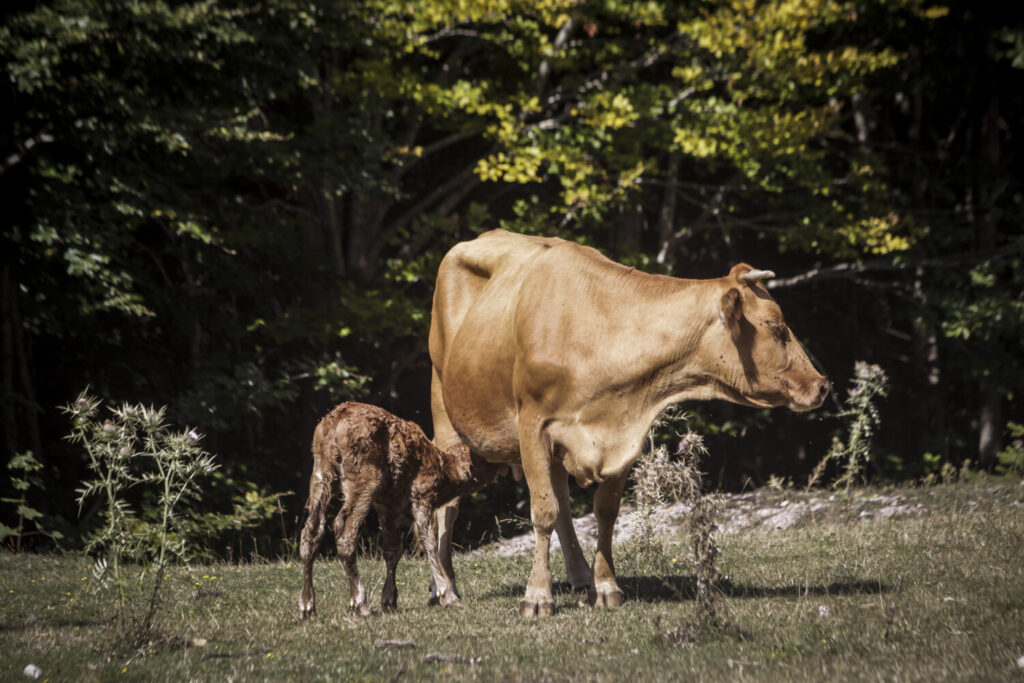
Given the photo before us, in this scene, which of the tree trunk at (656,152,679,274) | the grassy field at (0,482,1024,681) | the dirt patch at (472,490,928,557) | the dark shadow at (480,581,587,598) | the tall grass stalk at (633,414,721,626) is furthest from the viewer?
the tree trunk at (656,152,679,274)

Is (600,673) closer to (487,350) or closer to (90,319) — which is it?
(487,350)

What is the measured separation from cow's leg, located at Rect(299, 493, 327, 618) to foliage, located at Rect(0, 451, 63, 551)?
5.42 meters

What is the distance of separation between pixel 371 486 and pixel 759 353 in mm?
2703

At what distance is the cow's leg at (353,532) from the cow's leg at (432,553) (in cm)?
48

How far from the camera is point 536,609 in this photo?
654 cm

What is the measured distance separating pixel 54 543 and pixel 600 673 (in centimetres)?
931

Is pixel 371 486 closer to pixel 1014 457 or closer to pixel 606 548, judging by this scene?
pixel 606 548

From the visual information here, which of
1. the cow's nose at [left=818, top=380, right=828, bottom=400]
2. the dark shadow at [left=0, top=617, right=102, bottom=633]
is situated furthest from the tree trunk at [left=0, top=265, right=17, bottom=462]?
the cow's nose at [left=818, top=380, right=828, bottom=400]

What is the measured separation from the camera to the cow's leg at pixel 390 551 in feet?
23.3

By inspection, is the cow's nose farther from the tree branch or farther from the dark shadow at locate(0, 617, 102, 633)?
the tree branch

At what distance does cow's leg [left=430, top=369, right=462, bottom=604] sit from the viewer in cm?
772

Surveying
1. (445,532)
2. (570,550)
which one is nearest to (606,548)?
(570,550)

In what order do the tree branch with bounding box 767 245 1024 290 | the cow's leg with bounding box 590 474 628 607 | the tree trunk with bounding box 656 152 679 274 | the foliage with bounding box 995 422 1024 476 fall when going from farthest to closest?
the tree trunk with bounding box 656 152 679 274, the tree branch with bounding box 767 245 1024 290, the foliage with bounding box 995 422 1024 476, the cow's leg with bounding box 590 474 628 607

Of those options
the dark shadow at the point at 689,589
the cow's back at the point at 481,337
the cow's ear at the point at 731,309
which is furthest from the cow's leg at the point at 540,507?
the cow's ear at the point at 731,309
